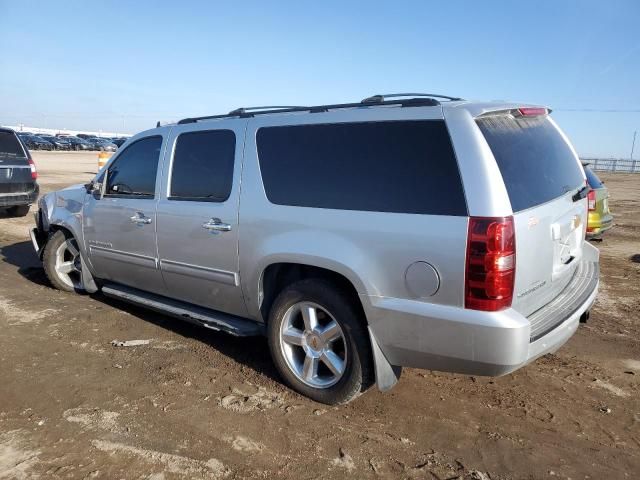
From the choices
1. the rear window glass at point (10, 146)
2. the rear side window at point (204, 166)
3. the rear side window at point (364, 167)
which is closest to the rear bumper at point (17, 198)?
the rear window glass at point (10, 146)

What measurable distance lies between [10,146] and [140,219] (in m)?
8.08

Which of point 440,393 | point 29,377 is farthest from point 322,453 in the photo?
point 29,377

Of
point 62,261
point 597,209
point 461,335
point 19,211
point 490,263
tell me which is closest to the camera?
point 490,263

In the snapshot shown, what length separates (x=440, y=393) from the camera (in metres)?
3.80

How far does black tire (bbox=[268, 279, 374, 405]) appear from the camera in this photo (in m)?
3.37

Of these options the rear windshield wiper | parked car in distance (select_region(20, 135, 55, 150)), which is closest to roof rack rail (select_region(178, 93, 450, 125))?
the rear windshield wiper

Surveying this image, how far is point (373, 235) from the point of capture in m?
3.17

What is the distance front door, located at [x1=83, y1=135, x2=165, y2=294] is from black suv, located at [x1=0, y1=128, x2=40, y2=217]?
21.9 feet

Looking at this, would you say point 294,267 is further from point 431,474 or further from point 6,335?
point 6,335

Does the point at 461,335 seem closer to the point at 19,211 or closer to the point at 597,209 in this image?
the point at 597,209

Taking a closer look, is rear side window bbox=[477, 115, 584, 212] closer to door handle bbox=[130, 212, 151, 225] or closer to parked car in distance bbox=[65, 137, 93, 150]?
door handle bbox=[130, 212, 151, 225]

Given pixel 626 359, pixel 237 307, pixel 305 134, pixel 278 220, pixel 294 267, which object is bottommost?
pixel 626 359

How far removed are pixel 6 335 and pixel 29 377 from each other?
3.35ft

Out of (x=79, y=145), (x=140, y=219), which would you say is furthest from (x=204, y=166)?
(x=79, y=145)
